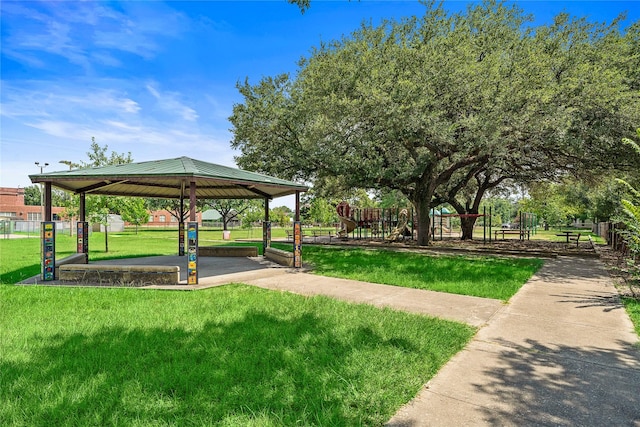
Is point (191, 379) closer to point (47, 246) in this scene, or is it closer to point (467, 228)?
point (47, 246)

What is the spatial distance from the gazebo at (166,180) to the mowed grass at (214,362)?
3.53m

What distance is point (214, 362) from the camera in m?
3.88

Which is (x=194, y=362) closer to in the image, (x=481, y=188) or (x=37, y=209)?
(x=481, y=188)

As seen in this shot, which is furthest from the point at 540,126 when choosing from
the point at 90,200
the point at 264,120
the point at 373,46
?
the point at 90,200

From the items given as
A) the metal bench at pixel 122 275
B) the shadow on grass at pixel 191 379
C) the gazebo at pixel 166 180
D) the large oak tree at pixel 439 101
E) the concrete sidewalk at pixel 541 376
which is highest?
the large oak tree at pixel 439 101

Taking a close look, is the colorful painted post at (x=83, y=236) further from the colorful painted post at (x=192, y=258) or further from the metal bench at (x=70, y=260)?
the colorful painted post at (x=192, y=258)

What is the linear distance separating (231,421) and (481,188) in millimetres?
25495

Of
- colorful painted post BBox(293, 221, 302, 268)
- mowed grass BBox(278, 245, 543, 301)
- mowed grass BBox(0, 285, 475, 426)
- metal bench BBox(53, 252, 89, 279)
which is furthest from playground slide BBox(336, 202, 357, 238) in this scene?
mowed grass BBox(0, 285, 475, 426)

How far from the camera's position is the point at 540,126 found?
12.0 m

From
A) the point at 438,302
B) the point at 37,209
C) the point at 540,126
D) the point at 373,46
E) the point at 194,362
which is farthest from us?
the point at 37,209

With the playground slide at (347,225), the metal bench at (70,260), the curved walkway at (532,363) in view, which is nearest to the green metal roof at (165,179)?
the metal bench at (70,260)

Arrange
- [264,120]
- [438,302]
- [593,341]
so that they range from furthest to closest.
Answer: [264,120], [438,302], [593,341]

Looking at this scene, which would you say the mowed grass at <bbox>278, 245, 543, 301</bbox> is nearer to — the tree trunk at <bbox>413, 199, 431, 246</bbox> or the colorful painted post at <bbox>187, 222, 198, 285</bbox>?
the colorful painted post at <bbox>187, 222, 198, 285</bbox>

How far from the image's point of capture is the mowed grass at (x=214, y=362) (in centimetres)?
294
